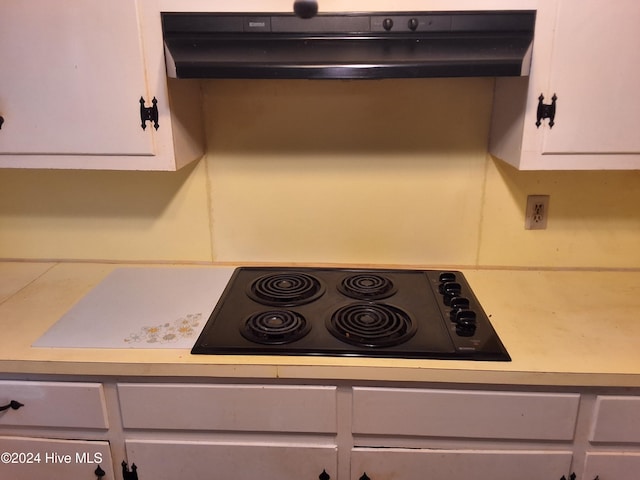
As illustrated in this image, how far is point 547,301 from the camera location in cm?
152

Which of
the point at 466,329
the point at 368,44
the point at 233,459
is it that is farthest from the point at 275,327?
the point at 368,44

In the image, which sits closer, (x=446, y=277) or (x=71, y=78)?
(x=71, y=78)

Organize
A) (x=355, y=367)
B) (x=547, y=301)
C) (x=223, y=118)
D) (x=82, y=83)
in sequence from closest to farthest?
(x=355, y=367) → (x=82, y=83) → (x=547, y=301) → (x=223, y=118)

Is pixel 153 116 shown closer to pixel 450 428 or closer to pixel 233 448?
pixel 233 448

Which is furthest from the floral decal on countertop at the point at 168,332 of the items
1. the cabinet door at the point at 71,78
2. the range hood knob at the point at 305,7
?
the range hood knob at the point at 305,7

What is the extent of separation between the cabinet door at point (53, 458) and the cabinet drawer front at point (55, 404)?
0.18ft

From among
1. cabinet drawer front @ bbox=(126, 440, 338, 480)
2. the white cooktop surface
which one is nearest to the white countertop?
the white cooktop surface

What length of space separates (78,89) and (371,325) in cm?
98

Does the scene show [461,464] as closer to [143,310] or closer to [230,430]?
[230,430]

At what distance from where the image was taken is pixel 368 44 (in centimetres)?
120

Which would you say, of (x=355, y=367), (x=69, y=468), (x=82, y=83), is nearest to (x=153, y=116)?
(x=82, y=83)

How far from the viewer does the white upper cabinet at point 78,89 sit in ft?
4.22

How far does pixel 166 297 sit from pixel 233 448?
1.64ft

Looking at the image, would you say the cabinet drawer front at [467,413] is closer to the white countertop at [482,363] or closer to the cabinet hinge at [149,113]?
the white countertop at [482,363]
